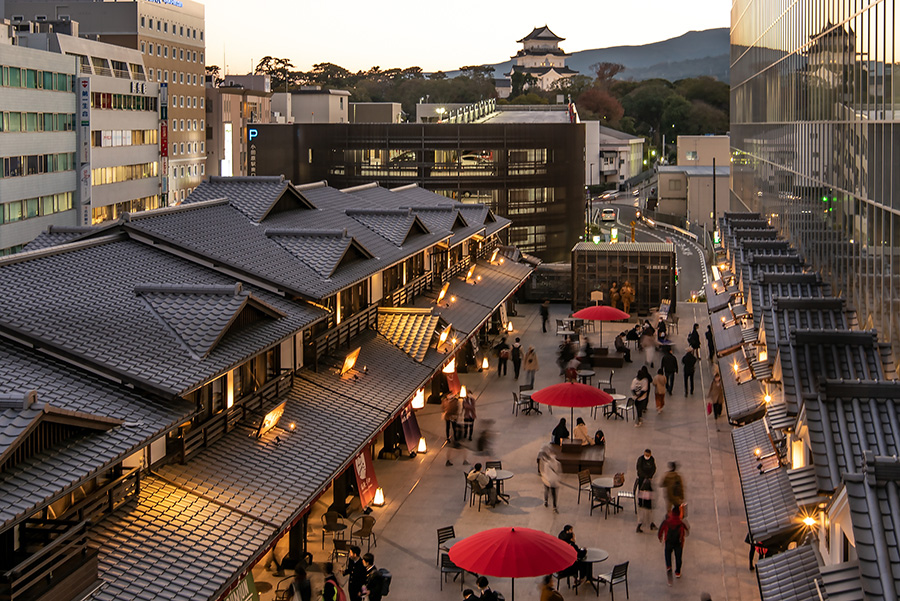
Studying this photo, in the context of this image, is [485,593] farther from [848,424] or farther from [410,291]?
[410,291]

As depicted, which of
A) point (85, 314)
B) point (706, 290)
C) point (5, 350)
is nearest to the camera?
point (5, 350)

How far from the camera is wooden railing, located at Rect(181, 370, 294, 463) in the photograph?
17.1 metres

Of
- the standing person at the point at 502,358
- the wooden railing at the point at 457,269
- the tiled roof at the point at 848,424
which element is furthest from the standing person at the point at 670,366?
the tiled roof at the point at 848,424

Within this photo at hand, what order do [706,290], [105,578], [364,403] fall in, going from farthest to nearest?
[706,290]
[364,403]
[105,578]

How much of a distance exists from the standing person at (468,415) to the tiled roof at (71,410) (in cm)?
1531

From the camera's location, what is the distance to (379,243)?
30797mm

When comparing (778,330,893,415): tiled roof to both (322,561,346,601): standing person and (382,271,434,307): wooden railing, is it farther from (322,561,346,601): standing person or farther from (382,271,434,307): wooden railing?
(382,271,434,307): wooden railing

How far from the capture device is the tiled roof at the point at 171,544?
12.9 metres

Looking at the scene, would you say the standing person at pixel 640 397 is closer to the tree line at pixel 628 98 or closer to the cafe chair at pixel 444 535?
the cafe chair at pixel 444 535

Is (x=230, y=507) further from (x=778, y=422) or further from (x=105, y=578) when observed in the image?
(x=778, y=422)

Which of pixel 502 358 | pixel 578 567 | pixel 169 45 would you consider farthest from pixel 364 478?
pixel 169 45

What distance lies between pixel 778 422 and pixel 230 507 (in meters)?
9.62

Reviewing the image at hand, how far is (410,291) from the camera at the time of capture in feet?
111

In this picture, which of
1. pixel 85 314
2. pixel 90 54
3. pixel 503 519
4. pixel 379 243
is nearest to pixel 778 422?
pixel 503 519
